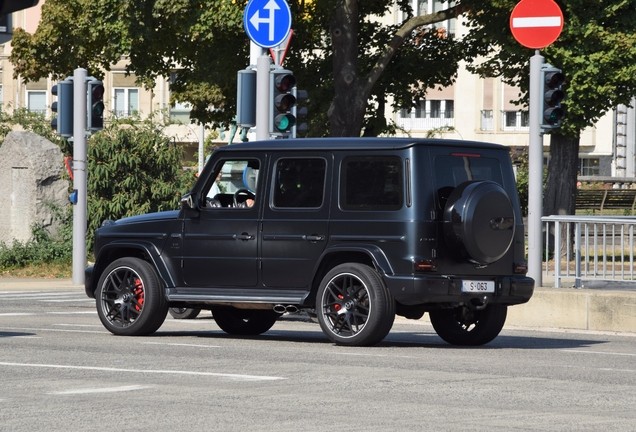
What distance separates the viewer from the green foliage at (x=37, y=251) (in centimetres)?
2839

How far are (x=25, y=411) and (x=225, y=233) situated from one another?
17.9ft

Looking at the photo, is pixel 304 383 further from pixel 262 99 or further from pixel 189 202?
pixel 262 99

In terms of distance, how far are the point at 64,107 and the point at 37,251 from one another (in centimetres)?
594

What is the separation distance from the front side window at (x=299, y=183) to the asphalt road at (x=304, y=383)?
132 cm

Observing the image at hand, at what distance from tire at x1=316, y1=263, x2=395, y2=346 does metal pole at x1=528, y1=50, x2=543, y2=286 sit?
4.39 metres

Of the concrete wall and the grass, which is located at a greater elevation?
the concrete wall

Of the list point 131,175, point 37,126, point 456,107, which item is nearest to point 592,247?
point 131,175

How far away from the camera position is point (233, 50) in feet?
113

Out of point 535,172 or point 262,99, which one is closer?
point 535,172

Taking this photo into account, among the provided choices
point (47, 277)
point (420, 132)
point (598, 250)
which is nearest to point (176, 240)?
point (598, 250)

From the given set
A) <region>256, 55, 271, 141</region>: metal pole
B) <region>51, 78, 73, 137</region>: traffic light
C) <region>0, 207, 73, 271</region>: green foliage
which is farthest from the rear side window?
<region>0, 207, 73, 271</region>: green foliage

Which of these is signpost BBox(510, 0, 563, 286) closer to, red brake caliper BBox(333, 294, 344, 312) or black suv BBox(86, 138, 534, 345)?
black suv BBox(86, 138, 534, 345)

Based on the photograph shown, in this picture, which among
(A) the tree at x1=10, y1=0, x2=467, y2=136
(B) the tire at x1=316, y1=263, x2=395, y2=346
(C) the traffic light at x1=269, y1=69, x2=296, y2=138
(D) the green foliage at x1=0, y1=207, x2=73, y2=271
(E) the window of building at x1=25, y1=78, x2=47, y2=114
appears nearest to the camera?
(B) the tire at x1=316, y1=263, x2=395, y2=346

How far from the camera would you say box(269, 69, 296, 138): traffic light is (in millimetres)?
18547
